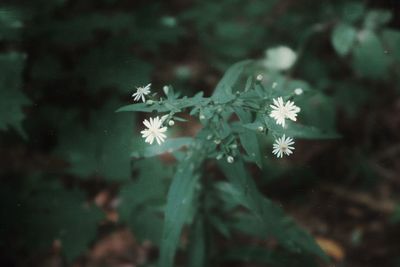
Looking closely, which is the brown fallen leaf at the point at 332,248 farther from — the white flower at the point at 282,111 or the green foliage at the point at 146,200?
the white flower at the point at 282,111

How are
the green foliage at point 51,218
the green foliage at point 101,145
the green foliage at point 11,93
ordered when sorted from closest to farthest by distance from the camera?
the green foliage at point 11,93
the green foliage at point 51,218
the green foliage at point 101,145

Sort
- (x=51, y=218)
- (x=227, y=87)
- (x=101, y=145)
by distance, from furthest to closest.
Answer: (x=101, y=145)
(x=51, y=218)
(x=227, y=87)

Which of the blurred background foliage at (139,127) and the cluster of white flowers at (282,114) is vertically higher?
the blurred background foliage at (139,127)

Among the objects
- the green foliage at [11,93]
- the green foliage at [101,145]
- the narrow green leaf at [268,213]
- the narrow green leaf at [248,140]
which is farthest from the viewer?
the green foliage at [101,145]

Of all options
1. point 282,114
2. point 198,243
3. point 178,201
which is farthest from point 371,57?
point 178,201

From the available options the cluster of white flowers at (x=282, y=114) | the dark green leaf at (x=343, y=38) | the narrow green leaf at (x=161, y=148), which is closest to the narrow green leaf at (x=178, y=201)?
the narrow green leaf at (x=161, y=148)

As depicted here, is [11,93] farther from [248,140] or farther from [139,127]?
[248,140]

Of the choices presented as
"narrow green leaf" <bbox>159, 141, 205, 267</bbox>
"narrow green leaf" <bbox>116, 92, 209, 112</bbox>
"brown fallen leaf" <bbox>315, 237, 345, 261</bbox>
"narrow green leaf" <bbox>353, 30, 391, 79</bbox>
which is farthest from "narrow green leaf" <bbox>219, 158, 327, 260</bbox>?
"narrow green leaf" <bbox>353, 30, 391, 79</bbox>

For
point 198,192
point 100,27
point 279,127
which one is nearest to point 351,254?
point 198,192

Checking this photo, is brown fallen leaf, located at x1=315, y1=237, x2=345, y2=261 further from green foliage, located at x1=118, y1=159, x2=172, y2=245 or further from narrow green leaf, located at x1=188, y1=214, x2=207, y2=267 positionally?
green foliage, located at x1=118, y1=159, x2=172, y2=245
